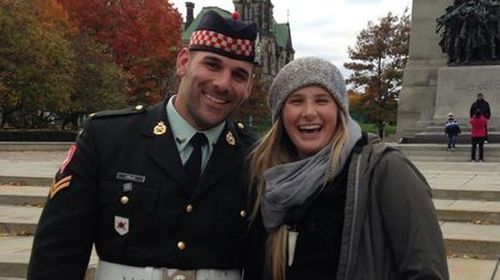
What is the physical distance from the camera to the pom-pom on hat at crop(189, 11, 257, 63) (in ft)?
8.67

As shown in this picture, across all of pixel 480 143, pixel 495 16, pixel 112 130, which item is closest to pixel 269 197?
pixel 112 130

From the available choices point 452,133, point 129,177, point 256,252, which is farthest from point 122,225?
point 452,133

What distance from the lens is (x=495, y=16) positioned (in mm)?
24359

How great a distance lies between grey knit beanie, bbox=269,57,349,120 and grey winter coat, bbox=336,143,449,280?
12.9 inches

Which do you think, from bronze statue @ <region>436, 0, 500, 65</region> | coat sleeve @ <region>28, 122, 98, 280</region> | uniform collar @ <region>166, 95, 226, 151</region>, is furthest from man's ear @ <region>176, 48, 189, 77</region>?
bronze statue @ <region>436, 0, 500, 65</region>

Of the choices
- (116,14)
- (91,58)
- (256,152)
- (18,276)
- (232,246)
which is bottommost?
(18,276)

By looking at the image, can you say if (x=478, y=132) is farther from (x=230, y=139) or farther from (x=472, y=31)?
(x=230, y=139)

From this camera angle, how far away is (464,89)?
81.5ft

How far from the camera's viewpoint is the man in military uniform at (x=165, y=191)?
253 centimetres

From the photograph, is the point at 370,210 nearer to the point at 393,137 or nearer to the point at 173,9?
the point at 393,137

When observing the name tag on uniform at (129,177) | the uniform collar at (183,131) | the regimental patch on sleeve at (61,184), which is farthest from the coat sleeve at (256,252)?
the regimental patch on sleeve at (61,184)

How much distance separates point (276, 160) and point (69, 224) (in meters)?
0.86

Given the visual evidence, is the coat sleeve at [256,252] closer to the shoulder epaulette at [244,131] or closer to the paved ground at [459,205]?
the shoulder epaulette at [244,131]

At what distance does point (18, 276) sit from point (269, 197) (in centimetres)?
468
